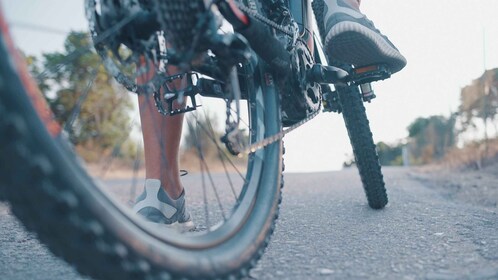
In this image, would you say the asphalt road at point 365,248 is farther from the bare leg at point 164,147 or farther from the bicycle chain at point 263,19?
the bicycle chain at point 263,19

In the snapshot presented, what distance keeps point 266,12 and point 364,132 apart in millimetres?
773

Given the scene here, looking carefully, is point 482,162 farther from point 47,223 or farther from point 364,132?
point 47,223

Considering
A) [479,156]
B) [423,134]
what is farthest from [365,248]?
[423,134]

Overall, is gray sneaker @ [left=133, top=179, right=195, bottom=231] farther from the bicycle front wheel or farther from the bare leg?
the bicycle front wheel

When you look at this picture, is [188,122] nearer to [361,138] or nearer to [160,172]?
[160,172]

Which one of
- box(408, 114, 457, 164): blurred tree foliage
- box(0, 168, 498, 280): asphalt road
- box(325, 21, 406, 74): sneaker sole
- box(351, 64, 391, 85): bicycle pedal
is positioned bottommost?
box(0, 168, 498, 280): asphalt road

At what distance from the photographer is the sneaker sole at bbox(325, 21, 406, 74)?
5.19 ft

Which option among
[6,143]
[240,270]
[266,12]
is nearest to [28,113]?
[6,143]

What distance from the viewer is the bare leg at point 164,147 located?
56.5 inches

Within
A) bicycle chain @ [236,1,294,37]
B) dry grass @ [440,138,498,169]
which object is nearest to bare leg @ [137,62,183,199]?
bicycle chain @ [236,1,294,37]

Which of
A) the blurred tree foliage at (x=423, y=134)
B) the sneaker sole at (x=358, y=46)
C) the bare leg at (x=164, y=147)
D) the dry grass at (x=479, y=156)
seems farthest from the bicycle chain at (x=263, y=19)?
the blurred tree foliage at (x=423, y=134)

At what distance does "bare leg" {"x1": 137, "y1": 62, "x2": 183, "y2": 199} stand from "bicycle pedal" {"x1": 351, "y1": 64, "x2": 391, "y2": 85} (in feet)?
2.15

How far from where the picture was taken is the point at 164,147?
57.1 inches

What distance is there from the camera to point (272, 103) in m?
1.33
